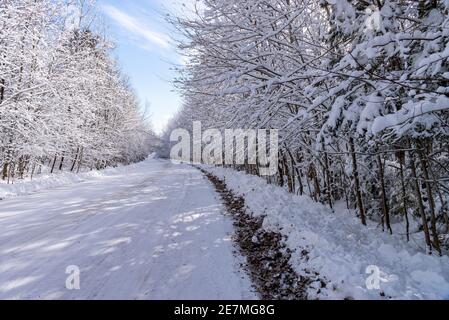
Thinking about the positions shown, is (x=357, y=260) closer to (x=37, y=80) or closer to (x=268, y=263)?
(x=268, y=263)

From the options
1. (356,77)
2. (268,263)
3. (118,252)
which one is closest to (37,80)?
(118,252)

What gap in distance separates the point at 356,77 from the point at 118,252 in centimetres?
484

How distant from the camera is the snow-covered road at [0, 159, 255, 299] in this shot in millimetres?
4483

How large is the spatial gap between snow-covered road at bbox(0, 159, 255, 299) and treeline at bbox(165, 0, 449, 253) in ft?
8.98

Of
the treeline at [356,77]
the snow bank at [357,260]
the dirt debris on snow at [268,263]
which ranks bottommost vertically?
the dirt debris on snow at [268,263]

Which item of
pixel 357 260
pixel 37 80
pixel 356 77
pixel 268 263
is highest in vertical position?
pixel 37 80

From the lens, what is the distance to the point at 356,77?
13.3 feet

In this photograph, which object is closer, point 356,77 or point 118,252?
point 356,77

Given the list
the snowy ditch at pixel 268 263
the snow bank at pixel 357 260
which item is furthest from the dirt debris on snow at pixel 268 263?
the snow bank at pixel 357 260

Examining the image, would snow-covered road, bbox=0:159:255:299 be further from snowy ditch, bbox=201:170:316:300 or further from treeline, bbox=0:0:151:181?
treeline, bbox=0:0:151:181

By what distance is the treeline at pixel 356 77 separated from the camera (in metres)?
4.34

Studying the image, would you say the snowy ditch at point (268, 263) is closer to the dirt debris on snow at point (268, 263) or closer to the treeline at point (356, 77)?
the dirt debris on snow at point (268, 263)

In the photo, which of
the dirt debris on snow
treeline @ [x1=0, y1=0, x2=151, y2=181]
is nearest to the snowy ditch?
the dirt debris on snow

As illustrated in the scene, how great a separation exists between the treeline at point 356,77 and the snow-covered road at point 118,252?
8.98 feet
